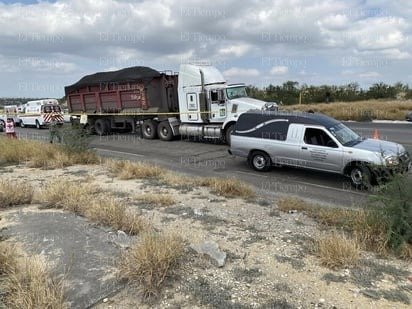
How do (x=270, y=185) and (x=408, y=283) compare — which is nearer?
(x=408, y=283)

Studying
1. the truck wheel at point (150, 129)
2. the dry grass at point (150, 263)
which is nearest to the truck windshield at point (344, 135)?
the dry grass at point (150, 263)

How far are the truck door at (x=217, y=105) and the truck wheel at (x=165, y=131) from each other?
8.90ft

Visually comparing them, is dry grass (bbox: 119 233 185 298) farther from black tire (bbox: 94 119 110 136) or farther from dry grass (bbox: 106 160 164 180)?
black tire (bbox: 94 119 110 136)

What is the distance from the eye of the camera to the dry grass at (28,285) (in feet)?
10.9

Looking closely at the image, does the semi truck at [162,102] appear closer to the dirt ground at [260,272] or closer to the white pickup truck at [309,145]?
the white pickup truck at [309,145]

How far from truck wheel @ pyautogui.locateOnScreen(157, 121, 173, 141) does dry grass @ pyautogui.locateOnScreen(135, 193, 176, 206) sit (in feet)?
37.6

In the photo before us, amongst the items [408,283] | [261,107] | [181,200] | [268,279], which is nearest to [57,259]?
[268,279]

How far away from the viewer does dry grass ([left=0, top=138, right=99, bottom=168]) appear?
11.8 m

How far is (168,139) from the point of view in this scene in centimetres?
1895

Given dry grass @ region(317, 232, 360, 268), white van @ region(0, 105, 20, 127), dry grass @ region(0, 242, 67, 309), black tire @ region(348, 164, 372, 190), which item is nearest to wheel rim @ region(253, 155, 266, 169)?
black tire @ region(348, 164, 372, 190)

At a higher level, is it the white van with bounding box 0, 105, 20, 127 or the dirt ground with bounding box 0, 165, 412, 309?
the white van with bounding box 0, 105, 20, 127

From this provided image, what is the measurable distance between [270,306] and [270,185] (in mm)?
5995

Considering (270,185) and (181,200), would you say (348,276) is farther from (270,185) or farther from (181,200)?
(270,185)

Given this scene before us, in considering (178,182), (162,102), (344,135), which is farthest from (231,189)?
(162,102)
